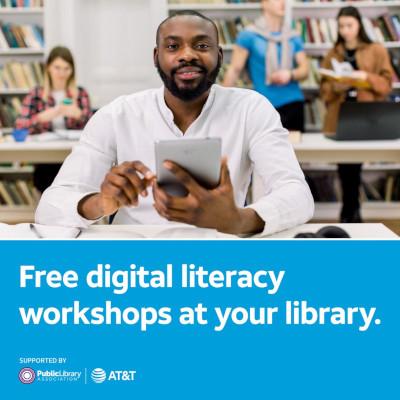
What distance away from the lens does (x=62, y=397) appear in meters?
0.77

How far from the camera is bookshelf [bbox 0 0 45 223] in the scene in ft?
17.2

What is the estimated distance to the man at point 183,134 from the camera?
5.27 feet

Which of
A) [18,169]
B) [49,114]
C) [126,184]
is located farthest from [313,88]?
[126,184]

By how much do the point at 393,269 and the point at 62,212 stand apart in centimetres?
98

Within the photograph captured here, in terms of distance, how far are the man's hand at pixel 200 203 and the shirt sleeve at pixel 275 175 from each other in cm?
16

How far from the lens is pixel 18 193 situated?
5.41 meters

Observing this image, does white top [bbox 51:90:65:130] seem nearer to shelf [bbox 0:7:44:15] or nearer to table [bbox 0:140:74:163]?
table [bbox 0:140:74:163]

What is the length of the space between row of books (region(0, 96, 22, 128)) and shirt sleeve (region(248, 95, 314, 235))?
3.79 m

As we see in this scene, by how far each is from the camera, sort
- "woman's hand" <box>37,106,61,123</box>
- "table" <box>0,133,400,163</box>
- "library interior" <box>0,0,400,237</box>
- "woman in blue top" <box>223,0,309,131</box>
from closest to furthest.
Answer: "table" <box>0,133,400,163</box> → "library interior" <box>0,0,400,237</box> → "woman's hand" <box>37,106,61,123</box> → "woman in blue top" <box>223,0,309,131</box>

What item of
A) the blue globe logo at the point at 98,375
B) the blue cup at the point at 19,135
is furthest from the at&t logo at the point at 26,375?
the blue cup at the point at 19,135

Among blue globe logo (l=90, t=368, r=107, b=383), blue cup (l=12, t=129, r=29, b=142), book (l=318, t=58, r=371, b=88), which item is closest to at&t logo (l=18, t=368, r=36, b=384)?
blue globe logo (l=90, t=368, r=107, b=383)

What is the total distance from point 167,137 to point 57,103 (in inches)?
94.4

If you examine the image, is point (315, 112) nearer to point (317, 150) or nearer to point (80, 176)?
point (317, 150)

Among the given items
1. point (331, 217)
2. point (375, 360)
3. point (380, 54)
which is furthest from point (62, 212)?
point (331, 217)
